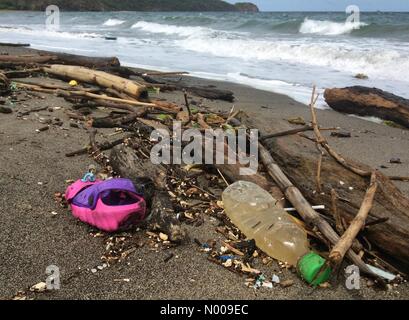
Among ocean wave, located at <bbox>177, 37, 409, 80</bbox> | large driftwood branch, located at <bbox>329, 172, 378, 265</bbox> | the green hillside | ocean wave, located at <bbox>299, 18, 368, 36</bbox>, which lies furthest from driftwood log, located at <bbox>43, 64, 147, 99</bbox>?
the green hillside

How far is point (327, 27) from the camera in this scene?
2525cm

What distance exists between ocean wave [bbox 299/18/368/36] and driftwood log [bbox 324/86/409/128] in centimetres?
1741

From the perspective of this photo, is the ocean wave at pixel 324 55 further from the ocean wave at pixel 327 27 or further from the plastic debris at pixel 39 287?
the plastic debris at pixel 39 287

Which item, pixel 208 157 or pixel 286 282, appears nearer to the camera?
pixel 286 282

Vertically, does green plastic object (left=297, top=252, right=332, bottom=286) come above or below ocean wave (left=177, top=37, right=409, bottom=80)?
below

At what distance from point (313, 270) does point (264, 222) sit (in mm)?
599

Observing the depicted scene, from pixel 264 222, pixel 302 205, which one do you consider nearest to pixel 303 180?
pixel 302 205

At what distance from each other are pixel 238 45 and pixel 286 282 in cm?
1586

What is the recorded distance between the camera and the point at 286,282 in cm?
254

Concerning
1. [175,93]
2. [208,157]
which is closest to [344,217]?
[208,157]

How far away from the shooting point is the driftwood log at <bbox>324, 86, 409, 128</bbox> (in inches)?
267

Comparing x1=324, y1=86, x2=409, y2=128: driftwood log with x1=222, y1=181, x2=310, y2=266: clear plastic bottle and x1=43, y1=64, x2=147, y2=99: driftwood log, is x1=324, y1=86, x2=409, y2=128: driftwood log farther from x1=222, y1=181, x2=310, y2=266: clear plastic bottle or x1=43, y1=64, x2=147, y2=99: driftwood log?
x1=222, y1=181, x2=310, y2=266: clear plastic bottle
